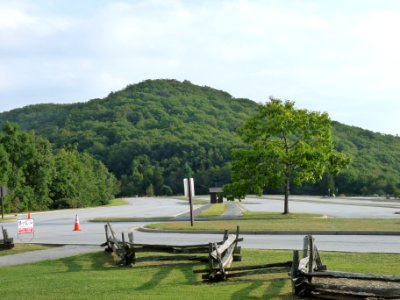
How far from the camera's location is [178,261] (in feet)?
47.6

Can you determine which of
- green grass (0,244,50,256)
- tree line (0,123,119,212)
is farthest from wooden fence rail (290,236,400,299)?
tree line (0,123,119,212)

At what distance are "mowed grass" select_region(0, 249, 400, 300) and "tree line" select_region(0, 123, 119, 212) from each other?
1927 inches

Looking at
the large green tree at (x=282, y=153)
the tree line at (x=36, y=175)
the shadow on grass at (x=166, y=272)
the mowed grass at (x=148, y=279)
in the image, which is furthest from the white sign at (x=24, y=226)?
the tree line at (x=36, y=175)

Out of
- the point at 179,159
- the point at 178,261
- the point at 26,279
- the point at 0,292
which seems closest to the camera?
the point at 0,292

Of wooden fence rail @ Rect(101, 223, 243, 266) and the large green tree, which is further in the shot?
the large green tree

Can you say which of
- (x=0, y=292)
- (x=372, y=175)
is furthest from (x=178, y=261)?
(x=372, y=175)

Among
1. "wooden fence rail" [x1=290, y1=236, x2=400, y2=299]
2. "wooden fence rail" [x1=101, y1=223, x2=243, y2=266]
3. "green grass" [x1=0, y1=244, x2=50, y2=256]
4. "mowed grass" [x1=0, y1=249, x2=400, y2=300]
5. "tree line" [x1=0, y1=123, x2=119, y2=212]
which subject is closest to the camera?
"wooden fence rail" [x1=290, y1=236, x2=400, y2=299]

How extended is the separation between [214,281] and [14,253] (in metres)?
9.61

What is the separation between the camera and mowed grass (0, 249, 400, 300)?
10.2 meters

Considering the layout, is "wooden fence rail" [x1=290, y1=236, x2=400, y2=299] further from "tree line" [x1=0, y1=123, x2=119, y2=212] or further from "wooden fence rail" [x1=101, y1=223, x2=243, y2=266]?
"tree line" [x1=0, y1=123, x2=119, y2=212]

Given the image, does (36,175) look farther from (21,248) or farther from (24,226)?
(21,248)

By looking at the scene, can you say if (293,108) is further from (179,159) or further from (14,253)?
(179,159)

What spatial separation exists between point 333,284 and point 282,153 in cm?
2663

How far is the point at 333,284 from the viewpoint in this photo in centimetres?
927
